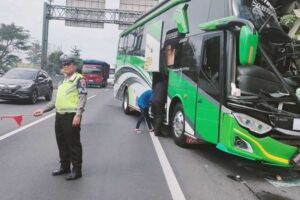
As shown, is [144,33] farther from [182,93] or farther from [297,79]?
[297,79]

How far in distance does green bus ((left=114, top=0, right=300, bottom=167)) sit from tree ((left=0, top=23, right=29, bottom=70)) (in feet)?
209

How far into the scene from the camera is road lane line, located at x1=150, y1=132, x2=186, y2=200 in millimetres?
5484

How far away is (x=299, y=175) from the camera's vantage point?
277 inches

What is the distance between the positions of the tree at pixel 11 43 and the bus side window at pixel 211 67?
65.1m

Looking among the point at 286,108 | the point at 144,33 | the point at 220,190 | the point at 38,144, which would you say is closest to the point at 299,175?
the point at 286,108

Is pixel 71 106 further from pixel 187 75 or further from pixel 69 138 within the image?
pixel 187 75

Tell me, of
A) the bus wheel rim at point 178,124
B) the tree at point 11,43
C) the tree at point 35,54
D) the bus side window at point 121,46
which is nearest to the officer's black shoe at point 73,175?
the bus wheel rim at point 178,124

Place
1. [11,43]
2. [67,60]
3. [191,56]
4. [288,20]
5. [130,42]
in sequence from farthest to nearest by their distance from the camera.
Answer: [11,43], [130,42], [191,56], [288,20], [67,60]

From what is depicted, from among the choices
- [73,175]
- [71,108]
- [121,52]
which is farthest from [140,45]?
[73,175]

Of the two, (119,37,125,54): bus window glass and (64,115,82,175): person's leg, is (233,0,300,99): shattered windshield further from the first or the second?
(119,37,125,54): bus window glass

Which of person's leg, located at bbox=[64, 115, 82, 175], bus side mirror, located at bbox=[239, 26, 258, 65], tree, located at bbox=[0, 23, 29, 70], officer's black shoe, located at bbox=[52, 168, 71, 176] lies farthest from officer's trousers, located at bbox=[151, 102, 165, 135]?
tree, located at bbox=[0, 23, 29, 70]

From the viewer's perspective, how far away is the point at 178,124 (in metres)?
9.00

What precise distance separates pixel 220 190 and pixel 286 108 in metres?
1.60

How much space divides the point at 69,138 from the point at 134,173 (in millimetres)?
1242
